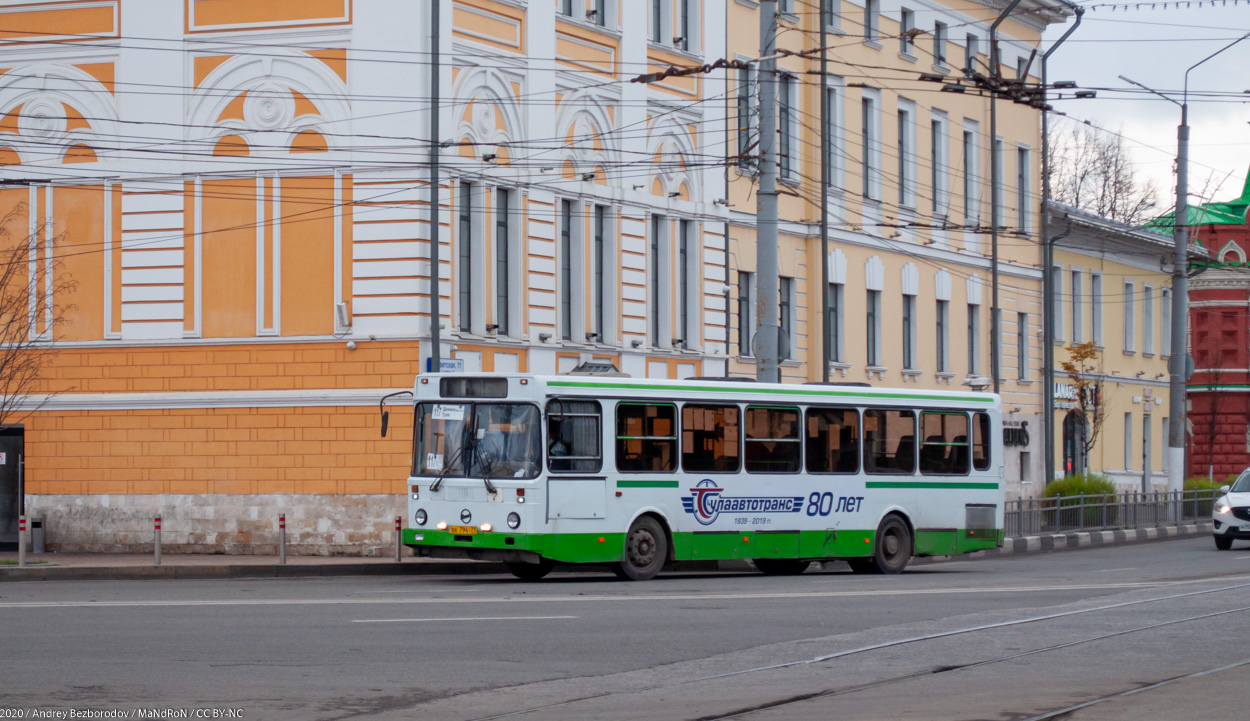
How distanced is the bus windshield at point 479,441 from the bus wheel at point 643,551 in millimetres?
1894

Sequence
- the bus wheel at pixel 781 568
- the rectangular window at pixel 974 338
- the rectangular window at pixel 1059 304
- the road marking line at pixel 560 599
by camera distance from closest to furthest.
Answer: the road marking line at pixel 560 599 → the bus wheel at pixel 781 568 → the rectangular window at pixel 974 338 → the rectangular window at pixel 1059 304

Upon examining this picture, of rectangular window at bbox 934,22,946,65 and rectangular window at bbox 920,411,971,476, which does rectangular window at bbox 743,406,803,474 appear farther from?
rectangular window at bbox 934,22,946,65

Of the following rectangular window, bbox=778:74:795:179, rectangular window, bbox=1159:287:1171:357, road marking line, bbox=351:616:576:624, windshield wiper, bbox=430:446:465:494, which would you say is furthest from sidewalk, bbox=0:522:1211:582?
rectangular window, bbox=1159:287:1171:357

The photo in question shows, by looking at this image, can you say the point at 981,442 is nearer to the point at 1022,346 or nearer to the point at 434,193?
Answer: the point at 434,193

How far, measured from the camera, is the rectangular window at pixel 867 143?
45500 mm

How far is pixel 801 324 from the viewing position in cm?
4338

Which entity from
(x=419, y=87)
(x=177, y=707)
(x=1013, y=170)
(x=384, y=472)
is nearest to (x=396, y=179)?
(x=419, y=87)

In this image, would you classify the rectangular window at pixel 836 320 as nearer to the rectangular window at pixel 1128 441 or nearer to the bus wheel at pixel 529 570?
the rectangular window at pixel 1128 441

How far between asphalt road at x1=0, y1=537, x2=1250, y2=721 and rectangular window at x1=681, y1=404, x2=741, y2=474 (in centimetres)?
266

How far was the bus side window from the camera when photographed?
28156 millimetres

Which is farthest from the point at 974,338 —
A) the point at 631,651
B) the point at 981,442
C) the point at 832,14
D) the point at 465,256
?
the point at 631,651

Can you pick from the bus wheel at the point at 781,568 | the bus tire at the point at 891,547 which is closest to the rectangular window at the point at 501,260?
the bus wheel at the point at 781,568

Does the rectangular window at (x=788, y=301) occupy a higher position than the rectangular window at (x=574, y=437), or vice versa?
the rectangular window at (x=788, y=301)

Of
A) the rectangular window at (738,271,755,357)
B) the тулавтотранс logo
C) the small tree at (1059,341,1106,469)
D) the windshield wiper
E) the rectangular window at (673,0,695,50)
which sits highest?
the rectangular window at (673,0,695,50)
